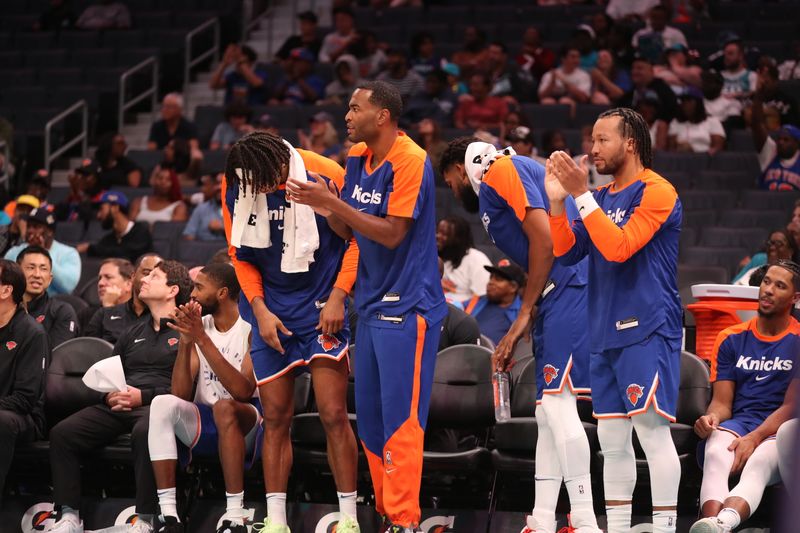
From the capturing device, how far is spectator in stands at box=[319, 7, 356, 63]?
12562 mm

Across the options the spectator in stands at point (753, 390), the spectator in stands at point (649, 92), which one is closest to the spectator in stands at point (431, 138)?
the spectator in stands at point (649, 92)

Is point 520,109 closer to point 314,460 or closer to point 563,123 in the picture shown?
point 563,123

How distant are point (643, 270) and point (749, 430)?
1.32 meters

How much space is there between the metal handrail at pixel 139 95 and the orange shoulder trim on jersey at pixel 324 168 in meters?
7.70

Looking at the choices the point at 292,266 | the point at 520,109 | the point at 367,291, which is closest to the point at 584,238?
the point at 367,291

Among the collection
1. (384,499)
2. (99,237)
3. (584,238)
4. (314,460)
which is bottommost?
(99,237)

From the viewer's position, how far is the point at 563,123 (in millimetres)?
10852

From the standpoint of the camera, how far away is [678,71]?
11.3 metres

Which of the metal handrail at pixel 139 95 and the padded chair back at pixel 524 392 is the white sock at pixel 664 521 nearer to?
the padded chair back at pixel 524 392

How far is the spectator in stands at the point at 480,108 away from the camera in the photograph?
1083 centimetres

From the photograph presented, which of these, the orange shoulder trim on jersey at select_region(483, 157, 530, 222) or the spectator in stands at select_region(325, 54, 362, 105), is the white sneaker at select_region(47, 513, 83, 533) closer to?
the orange shoulder trim on jersey at select_region(483, 157, 530, 222)

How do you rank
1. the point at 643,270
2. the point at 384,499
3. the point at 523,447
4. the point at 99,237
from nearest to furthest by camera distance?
the point at 643,270
the point at 384,499
the point at 523,447
the point at 99,237

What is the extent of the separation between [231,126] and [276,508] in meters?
7.09

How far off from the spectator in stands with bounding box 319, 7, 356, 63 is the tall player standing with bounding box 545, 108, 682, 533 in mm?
8474
